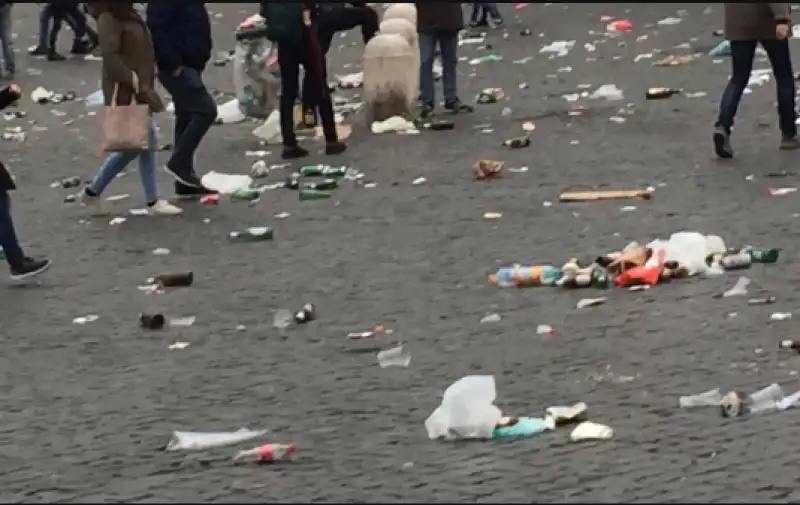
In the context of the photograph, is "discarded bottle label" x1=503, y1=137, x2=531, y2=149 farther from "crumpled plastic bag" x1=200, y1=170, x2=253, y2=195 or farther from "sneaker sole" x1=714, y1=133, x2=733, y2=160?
"crumpled plastic bag" x1=200, y1=170, x2=253, y2=195

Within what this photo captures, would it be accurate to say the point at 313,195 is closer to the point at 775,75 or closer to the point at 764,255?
the point at 775,75

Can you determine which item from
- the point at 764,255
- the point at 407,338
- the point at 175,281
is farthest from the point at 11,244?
the point at 764,255

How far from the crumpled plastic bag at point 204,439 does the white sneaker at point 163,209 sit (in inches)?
175

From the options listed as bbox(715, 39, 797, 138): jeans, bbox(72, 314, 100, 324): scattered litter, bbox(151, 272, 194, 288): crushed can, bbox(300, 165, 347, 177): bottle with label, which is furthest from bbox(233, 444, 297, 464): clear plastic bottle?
bbox(715, 39, 797, 138): jeans

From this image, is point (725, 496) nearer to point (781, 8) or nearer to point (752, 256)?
point (752, 256)

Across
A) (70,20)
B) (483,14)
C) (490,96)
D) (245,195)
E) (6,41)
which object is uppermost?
(245,195)

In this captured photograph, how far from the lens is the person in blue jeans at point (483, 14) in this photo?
68.2 feet

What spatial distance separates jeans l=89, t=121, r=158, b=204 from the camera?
9.66 metres

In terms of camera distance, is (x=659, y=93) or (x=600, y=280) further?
(x=659, y=93)

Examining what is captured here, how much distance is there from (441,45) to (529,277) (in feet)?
21.2

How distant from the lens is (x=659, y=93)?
13.4 m

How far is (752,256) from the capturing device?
724 centimetres

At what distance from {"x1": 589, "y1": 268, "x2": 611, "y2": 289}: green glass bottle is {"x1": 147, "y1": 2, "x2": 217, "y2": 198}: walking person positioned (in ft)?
12.8

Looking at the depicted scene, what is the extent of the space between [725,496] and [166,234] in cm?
530
